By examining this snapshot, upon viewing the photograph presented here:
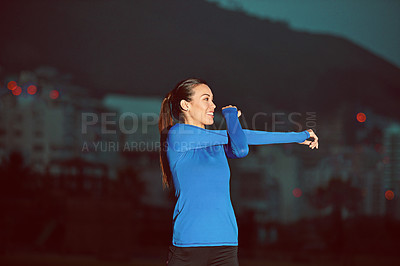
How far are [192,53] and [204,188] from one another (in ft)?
28.9

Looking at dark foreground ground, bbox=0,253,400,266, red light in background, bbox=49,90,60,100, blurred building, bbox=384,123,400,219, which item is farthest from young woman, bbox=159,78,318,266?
red light in background, bbox=49,90,60,100

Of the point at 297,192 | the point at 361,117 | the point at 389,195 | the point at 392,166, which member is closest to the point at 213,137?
the point at 392,166

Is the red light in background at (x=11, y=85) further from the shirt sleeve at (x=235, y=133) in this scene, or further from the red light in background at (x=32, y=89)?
the shirt sleeve at (x=235, y=133)

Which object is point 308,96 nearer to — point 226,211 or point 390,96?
point 390,96

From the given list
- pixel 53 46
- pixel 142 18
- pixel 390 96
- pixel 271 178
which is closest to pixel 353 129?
pixel 390 96

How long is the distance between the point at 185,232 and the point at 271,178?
13.5m

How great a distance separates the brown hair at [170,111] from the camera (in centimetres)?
173

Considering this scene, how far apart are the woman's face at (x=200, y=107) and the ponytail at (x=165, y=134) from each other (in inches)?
4.2

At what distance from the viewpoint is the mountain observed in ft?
30.4

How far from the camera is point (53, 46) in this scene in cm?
1043

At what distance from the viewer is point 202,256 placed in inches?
61.6

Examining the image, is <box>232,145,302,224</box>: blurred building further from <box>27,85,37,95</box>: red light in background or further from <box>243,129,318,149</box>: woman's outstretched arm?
<box>243,129,318,149</box>: woman's outstretched arm

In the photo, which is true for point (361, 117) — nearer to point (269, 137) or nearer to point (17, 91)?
point (17, 91)

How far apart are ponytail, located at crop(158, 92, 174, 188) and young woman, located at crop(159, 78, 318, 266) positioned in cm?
4
